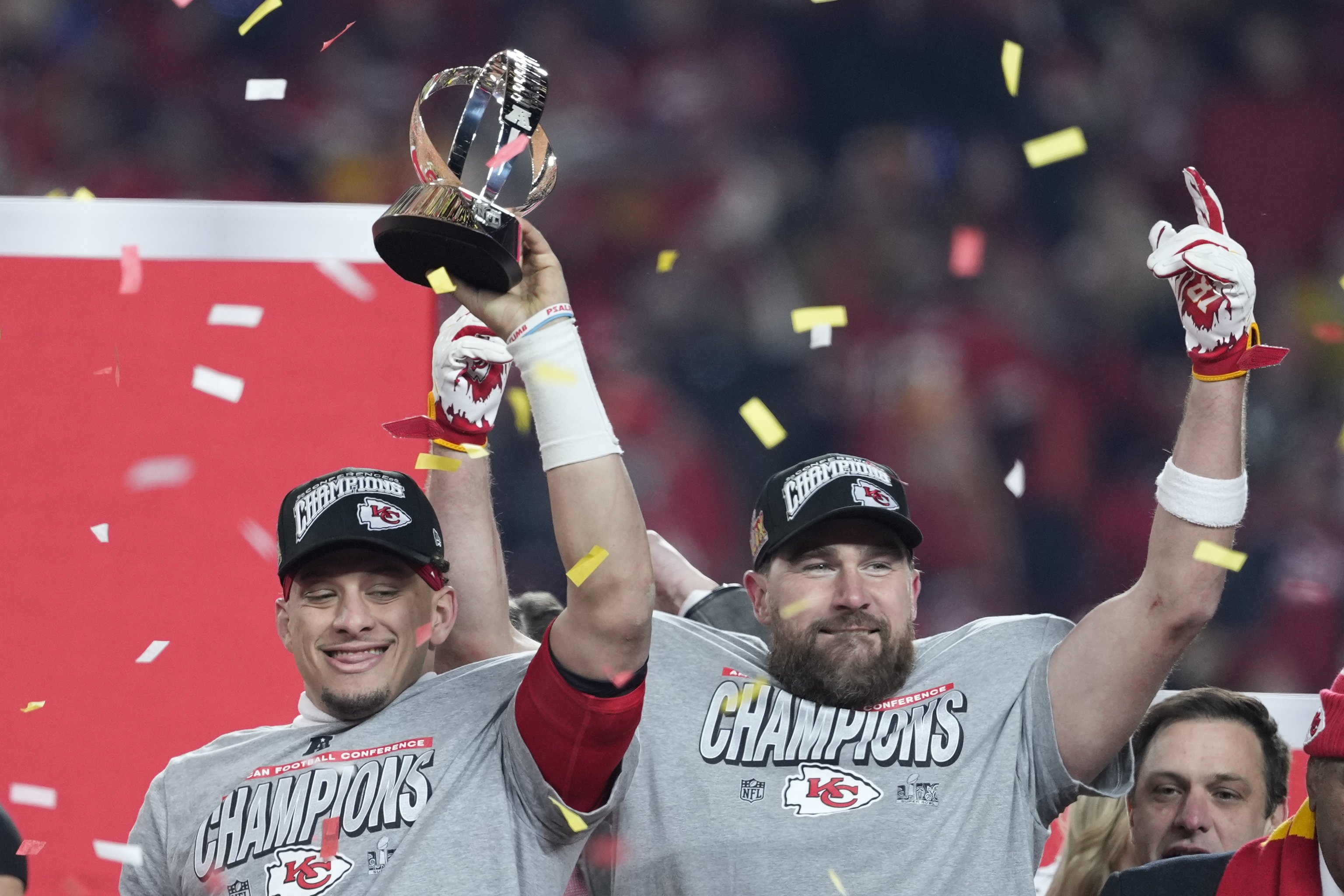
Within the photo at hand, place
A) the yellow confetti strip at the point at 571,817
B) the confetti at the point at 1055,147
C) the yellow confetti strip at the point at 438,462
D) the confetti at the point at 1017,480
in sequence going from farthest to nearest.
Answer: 1. the confetti at the point at 1055,147
2. the confetti at the point at 1017,480
3. the yellow confetti strip at the point at 438,462
4. the yellow confetti strip at the point at 571,817

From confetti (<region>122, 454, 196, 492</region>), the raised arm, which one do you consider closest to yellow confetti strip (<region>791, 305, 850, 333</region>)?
confetti (<region>122, 454, 196, 492</region>)

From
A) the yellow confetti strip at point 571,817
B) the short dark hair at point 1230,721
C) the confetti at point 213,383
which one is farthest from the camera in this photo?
the confetti at point 213,383

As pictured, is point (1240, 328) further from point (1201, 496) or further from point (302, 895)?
point (302, 895)

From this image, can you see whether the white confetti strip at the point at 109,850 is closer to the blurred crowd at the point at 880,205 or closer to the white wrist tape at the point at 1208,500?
the blurred crowd at the point at 880,205

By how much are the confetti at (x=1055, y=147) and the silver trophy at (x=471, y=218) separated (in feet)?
7.44

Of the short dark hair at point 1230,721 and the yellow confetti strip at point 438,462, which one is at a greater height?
the yellow confetti strip at point 438,462

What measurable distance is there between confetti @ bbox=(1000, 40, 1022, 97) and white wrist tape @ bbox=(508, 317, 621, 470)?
2.52 metres

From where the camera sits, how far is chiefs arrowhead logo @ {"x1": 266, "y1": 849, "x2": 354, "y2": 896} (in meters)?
1.66

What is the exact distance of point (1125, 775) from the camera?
1870 mm

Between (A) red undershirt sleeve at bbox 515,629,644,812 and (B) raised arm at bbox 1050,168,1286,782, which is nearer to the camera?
(A) red undershirt sleeve at bbox 515,629,644,812

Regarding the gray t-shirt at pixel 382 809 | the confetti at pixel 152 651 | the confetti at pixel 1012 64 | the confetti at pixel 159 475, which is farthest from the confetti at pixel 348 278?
the confetti at pixel 1012 64

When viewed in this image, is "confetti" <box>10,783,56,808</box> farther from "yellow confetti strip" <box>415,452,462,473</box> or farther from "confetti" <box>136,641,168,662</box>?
"yellow confetti strip" <box>415,452,462,473</box>

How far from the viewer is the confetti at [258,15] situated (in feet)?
11.6

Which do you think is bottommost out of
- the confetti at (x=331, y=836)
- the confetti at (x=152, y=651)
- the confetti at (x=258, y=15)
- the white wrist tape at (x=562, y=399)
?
the confetti at (x=331, y=836)
